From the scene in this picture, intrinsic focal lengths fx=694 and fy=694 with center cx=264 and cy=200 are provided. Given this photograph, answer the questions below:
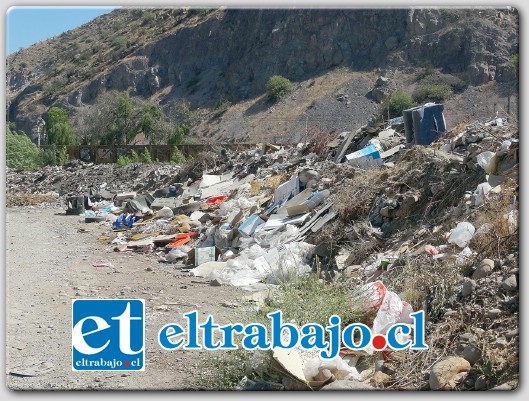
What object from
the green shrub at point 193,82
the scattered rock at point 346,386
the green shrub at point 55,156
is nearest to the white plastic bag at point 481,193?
the scattered rock at point 346,386


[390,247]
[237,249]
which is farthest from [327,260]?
[237,249]

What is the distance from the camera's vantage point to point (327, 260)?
692 cm

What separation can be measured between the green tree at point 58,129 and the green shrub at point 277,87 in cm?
1180

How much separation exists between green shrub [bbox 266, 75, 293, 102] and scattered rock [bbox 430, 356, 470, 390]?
3768cm

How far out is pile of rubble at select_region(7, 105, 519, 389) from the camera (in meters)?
3.98

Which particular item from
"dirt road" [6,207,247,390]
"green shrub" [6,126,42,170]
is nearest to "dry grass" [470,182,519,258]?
"dirt road" [6,207,247,390]

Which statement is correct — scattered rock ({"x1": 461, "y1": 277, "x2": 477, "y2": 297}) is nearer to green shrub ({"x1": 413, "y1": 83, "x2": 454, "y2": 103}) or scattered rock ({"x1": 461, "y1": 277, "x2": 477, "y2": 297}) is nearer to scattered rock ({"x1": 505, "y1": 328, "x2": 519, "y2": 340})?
scattered rock ({"x1": 505, "y1": 328, "x2": 519, "y2": 340})

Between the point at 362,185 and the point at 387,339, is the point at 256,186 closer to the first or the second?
the point at 362,185

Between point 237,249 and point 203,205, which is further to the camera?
point 203,205

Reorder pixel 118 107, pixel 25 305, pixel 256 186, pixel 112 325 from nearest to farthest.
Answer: pixel 112 325 → pixel 25 305 → pixel 256 186 → pixel 118 107

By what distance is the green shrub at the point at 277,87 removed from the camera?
134 ft

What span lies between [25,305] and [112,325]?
2.52 metres

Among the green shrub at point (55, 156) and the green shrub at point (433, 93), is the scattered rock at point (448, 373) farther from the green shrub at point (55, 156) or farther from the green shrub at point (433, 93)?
the green shrub at point (433, 93)

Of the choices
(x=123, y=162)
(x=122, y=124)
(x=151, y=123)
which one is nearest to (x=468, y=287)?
(x=123, y=162)
